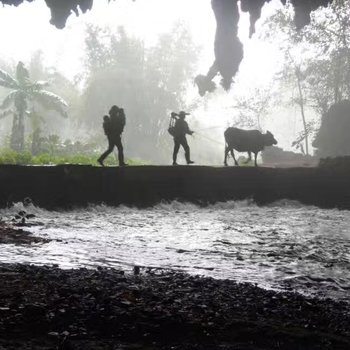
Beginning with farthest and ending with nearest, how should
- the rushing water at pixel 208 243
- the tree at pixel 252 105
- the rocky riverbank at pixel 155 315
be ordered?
the tree at pixel 252 105 → the rushing water at pixel 208 243 → the rocky riverbank at pixel 155 315

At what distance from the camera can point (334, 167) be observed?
19828 mm

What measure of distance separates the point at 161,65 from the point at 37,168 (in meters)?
43.1

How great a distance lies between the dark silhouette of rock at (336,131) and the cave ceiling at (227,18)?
34.1 meters

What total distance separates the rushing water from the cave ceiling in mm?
4476

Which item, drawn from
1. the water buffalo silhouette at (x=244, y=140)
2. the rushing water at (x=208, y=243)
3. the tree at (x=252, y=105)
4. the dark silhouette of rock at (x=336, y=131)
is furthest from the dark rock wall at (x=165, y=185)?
the tree at (x=252, y=105)

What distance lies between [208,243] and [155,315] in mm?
5557

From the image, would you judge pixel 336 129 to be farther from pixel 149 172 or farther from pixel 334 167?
pixel 149 172

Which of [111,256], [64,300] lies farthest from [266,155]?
[64,300]

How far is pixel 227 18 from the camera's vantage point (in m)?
2.45

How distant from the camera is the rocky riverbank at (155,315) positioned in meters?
4.08

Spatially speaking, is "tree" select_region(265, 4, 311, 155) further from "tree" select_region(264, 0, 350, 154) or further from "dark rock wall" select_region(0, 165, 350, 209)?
"dark rock wall" select_region(0, 165, 350, 209)

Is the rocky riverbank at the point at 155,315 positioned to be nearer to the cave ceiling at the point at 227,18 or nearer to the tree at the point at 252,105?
the cave ceiling at the point at 227,18

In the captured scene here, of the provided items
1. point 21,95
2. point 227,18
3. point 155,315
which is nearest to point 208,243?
point 155,315

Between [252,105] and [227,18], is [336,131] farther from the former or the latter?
[227,18]
